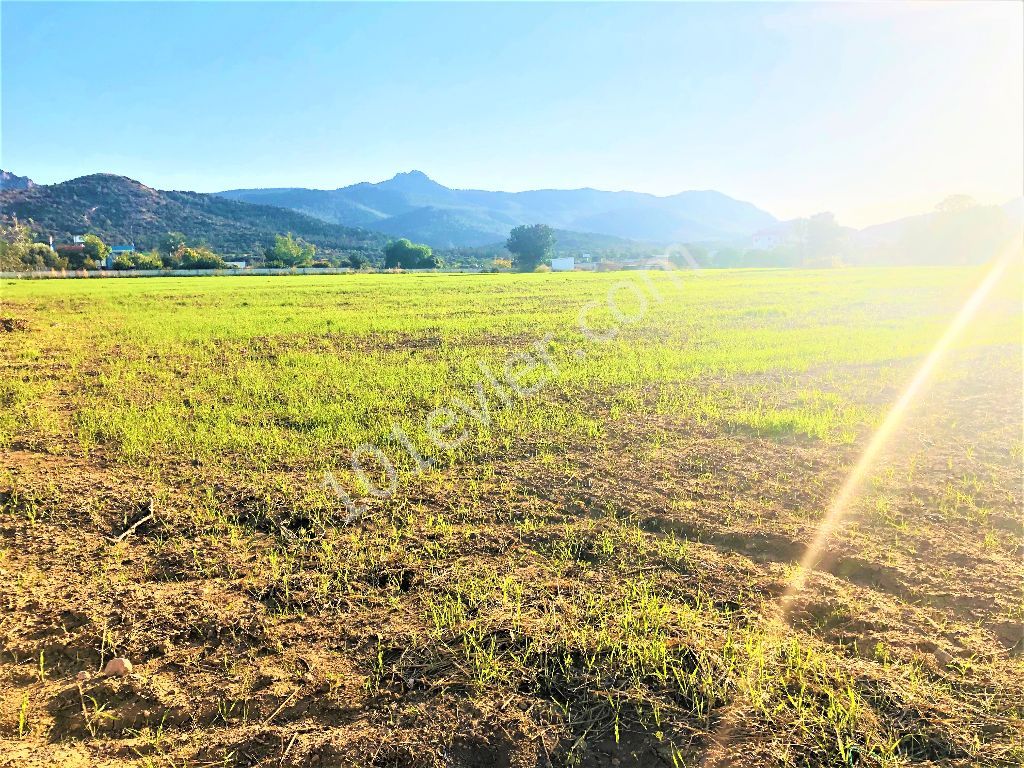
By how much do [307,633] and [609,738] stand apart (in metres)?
1.62

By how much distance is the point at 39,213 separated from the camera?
119250 mm

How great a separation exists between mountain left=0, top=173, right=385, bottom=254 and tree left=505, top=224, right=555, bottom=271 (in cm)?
5571

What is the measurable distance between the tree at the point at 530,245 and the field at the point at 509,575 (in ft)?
266

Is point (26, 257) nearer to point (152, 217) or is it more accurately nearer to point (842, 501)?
point (152, 217)

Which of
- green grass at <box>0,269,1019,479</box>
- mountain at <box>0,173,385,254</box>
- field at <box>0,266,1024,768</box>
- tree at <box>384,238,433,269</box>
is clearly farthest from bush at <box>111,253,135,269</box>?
field at <box>0,266,1024,768</box>

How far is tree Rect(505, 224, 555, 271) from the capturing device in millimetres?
86875

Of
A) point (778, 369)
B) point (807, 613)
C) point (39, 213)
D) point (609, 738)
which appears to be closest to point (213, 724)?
point (609, 738)

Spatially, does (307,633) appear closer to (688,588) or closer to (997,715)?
(688,588)

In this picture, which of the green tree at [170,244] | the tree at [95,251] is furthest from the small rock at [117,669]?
the green tree at [170,244]

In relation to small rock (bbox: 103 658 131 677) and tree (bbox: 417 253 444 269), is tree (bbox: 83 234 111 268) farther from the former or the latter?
small rock (bbox: 103 658 131 677)

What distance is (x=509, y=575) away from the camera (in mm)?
3373

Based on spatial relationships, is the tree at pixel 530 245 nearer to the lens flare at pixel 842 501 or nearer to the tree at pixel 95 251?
the tree at pixel 95 251

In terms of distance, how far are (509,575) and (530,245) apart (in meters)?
87.1

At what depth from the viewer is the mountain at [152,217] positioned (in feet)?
383
